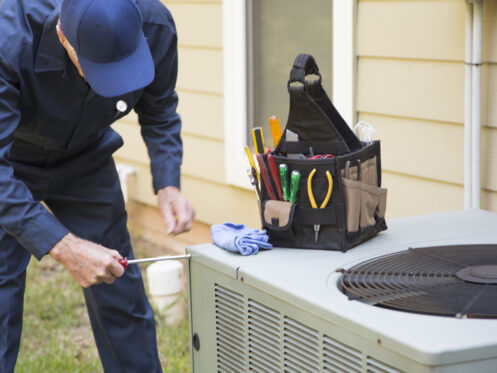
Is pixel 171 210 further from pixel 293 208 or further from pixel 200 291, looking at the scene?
pixel 293 208

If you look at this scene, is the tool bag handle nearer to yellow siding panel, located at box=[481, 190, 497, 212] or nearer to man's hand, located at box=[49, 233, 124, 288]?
man's hand, located at box=[49, 233, 124, 288]

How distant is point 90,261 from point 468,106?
1.46 m

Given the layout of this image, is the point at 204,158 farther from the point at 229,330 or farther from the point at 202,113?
the point at 229,330

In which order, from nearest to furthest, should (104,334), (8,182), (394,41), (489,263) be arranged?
(489,263) → (8,182) → (104,334) → (394,41)

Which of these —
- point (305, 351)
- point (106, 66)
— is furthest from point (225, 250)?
point (106, 66)

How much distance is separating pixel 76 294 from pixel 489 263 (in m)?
3.11

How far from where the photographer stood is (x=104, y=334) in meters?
2.80

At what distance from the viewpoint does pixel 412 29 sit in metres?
3.02

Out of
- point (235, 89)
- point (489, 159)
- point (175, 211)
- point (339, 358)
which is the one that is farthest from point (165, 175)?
point (235, 89)

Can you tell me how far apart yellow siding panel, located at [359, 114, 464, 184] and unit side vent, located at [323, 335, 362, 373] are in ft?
4.99

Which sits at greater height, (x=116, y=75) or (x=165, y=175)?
(x=116, y=75)

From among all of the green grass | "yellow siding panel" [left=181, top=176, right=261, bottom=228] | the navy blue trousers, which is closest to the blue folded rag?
the navy blue trousers

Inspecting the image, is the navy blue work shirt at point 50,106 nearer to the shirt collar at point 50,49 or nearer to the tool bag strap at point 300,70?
the shirt collar at point 50,49

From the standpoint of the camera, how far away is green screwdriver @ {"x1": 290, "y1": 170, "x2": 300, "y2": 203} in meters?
1.96
